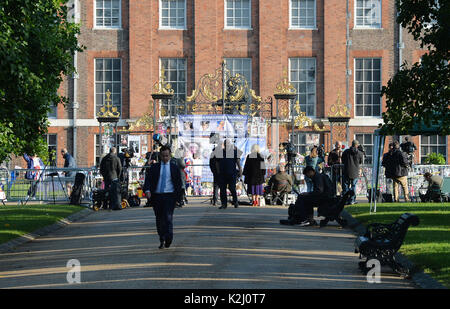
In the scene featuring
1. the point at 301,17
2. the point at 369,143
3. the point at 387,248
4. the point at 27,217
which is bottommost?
the point at 27,217

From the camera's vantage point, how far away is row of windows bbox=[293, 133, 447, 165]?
4350 cm

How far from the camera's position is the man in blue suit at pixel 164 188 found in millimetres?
15898

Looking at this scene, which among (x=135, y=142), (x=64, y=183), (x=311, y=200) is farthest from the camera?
(x=135, y=142)

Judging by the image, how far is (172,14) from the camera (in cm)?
4497

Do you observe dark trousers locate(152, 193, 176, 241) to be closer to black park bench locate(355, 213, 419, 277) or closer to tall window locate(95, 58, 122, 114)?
black park bench locate(355, 213, 419, 277)

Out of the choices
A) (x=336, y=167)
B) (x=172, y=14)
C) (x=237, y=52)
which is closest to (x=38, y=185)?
(x=336, y=167)

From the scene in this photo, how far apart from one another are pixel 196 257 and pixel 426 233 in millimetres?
5582

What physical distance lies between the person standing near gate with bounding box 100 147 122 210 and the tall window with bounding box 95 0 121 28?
64.2 ft

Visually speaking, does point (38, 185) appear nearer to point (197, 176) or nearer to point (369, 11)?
point (197, 176)

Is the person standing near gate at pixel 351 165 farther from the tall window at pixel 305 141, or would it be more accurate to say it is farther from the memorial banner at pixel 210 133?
the tall window at pixel 305 141

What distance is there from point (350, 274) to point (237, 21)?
33.5m

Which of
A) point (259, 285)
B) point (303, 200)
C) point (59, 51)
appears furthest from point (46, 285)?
point (59, 51)

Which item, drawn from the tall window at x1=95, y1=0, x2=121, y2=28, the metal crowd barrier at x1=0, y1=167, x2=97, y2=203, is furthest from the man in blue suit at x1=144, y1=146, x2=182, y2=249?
the tall window at x1=95, y1=0, x2=121, y2=28
